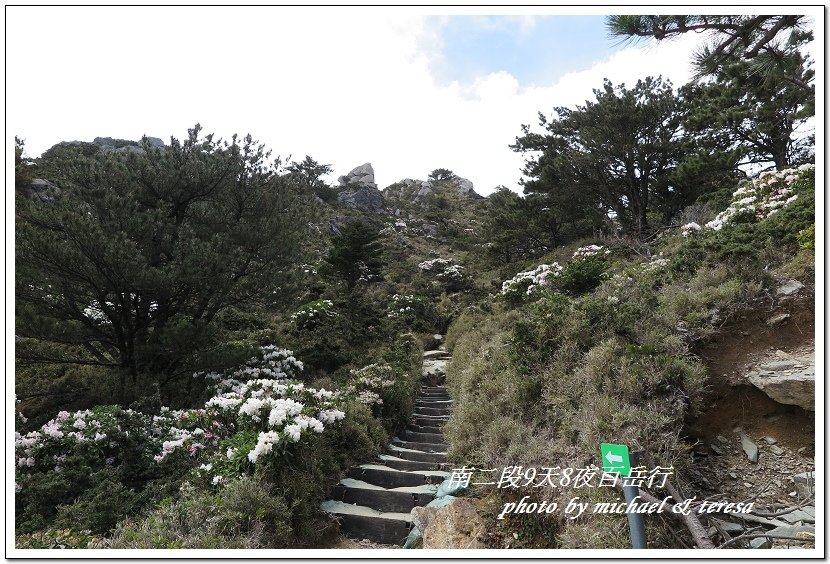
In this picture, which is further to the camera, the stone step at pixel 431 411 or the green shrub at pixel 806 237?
the stone step at pixel 431 411

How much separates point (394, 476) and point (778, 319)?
196 inches

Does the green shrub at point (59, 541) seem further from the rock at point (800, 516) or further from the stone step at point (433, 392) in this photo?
the stone step at point (433, 392)

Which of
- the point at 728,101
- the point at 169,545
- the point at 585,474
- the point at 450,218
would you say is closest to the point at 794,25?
the point at 728,101

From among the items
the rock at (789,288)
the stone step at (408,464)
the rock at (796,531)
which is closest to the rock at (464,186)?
the stone step at (408,464)

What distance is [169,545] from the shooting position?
3.20 meters

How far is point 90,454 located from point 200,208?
19.7 feet

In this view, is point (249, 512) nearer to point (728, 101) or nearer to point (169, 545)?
point (169, 545)

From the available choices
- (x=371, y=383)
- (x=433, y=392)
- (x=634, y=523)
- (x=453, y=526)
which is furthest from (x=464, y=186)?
(x=634, y=523)

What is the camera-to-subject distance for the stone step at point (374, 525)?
168 inches

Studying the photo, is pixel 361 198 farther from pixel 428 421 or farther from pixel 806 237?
pixel 806 237

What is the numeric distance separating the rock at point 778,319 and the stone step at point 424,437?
5223mm

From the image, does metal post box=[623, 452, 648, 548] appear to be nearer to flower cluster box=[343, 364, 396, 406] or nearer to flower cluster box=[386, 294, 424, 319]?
flower cluster box=[343, 364, 396, 406]

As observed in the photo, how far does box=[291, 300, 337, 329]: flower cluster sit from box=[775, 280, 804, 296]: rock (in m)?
11.1

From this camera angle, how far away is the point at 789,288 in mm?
4703
